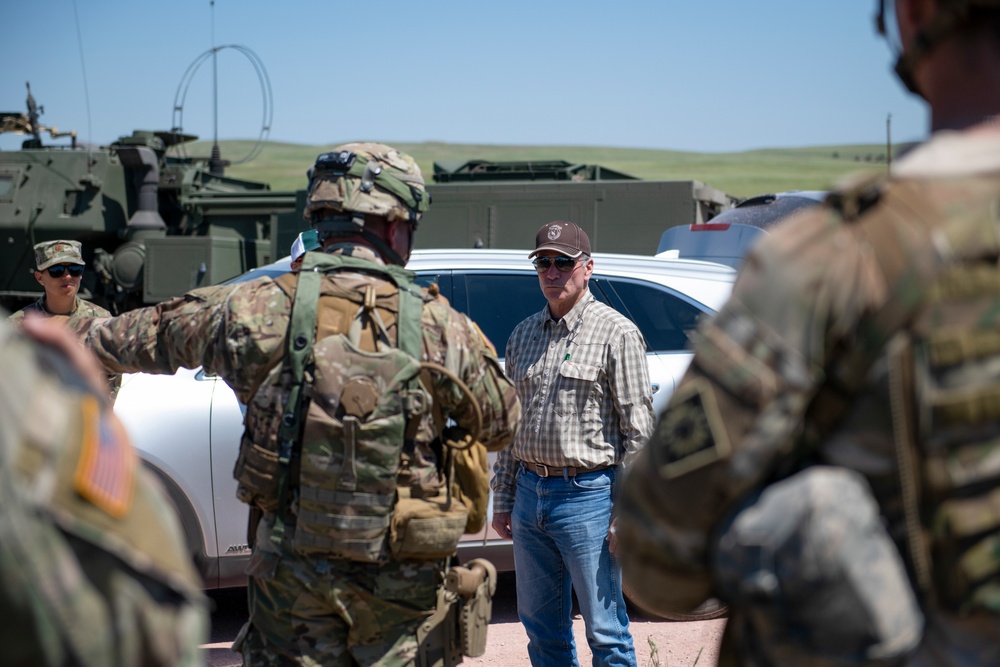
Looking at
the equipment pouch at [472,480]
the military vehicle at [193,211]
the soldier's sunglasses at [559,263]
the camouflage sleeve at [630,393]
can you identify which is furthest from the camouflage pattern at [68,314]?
the military vehicle at [193,211]

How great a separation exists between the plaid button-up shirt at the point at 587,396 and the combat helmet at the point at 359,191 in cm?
131

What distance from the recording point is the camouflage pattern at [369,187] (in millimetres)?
2783

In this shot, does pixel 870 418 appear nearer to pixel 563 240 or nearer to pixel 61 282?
pixel 563 240

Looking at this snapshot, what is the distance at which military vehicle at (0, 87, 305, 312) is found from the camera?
14141 millimetres

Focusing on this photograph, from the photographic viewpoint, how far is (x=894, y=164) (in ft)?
4.73

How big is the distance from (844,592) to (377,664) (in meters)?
1.57

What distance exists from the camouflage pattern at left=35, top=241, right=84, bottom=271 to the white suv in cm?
68

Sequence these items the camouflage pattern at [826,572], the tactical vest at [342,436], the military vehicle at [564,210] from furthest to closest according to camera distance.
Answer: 1. the military vehicle at [564,210]
2. the tactical vest at [342,436]
3. the camouflage pattern at [826,572]

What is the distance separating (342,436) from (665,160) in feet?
312

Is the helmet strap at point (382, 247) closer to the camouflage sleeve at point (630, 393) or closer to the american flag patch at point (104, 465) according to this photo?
the camouflage sleeve at point (630, 393)

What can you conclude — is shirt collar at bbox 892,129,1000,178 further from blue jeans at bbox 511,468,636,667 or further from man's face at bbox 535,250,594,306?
man's face at bbox 535,250,594,306

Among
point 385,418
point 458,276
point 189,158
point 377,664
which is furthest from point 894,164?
point 189,158

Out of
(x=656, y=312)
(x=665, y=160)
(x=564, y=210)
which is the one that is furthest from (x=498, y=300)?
(x=665, y=160)

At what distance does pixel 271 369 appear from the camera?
8.57ft
